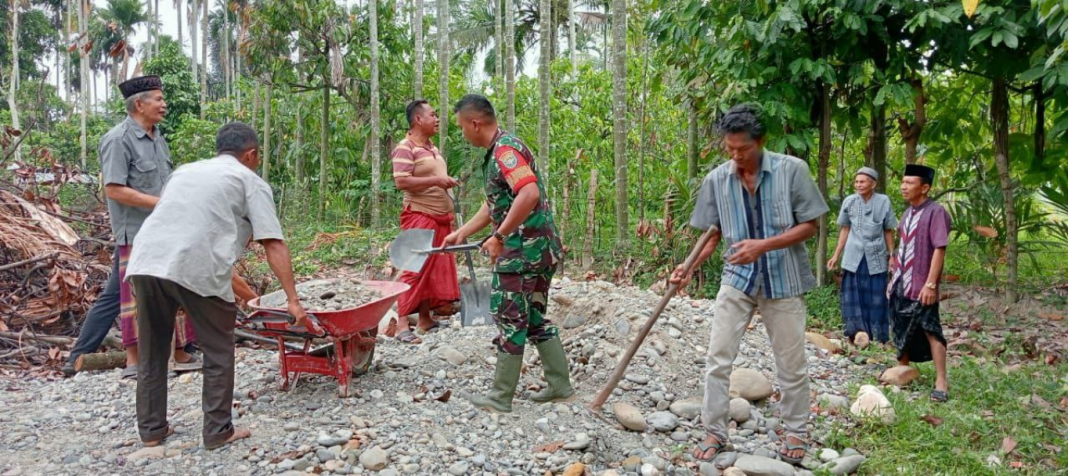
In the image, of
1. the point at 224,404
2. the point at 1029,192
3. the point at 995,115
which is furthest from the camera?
the point at 1029,192

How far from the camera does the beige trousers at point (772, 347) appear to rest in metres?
3.29

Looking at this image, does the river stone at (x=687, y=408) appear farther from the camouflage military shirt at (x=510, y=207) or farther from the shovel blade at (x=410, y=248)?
the shovel blade at (x=410, y=248)

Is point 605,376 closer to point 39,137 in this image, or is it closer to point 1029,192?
point 1029,192

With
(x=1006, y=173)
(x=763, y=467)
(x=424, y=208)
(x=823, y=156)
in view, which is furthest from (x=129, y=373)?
(x=1006, y=173)

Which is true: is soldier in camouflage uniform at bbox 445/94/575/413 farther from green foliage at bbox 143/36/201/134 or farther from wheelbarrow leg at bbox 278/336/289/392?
green foliage at bbox 143/36/201/134

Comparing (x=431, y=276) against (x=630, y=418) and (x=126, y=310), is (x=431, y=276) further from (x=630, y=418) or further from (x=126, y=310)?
(x=630, y=418)

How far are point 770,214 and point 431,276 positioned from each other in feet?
9.20

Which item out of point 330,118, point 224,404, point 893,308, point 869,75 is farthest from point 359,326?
point 330,118

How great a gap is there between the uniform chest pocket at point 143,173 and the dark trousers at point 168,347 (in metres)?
1.36

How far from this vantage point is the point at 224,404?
331 cm

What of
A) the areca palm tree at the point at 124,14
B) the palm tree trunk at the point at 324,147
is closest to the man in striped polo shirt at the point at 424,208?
the palm tree trunk at the point at 324,147

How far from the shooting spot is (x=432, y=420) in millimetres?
3684

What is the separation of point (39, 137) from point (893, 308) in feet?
63.8

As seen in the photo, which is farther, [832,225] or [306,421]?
[832,225]
